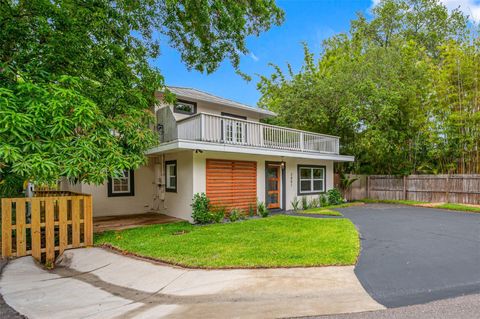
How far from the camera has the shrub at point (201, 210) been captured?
915 cm

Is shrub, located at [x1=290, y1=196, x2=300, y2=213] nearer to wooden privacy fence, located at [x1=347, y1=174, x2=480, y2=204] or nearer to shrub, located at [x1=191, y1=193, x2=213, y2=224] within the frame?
shrub, located at [x1=191, y1=193, x2=213, y2=224]

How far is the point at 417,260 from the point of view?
520cm

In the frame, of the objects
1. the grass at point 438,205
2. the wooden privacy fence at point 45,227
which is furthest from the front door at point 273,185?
the wooden privacy fence at point 45,227

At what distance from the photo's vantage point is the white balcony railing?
9.22m

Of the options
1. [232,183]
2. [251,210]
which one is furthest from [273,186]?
[232,183]

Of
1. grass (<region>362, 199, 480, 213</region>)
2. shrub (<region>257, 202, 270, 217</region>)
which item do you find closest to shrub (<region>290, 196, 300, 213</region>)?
shrub (<region>257, 202, 270, 217</region>)

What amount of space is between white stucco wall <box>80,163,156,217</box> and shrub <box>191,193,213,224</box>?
3.38m

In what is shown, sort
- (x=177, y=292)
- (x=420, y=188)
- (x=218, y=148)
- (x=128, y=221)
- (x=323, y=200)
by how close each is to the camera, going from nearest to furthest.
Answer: (x=177, y=292), (x=218, y=148), (x=128, y=221), (x=323, y=200), (x=420, y=188)

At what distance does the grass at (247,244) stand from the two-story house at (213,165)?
198 centimetres

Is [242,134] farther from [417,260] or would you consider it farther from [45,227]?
[417,260]

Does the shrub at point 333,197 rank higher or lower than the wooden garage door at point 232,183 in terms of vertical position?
lower

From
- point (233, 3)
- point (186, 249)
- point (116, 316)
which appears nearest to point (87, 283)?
point (116, 316)

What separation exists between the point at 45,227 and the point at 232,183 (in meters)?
6.24

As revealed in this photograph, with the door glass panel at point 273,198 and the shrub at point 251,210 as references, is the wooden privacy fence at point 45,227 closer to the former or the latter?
the shrub at point 251,210
